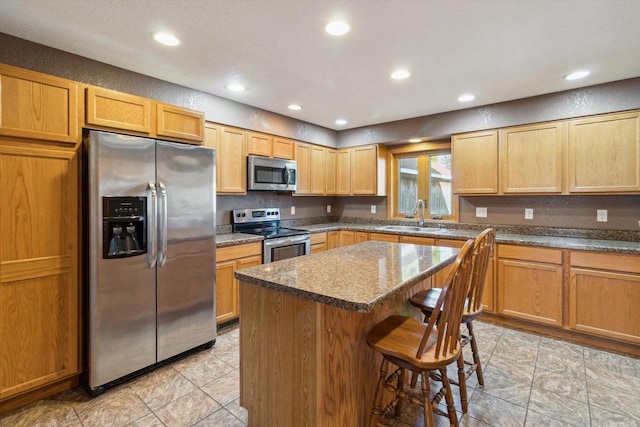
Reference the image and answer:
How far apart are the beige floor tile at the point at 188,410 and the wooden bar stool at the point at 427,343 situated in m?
1.07

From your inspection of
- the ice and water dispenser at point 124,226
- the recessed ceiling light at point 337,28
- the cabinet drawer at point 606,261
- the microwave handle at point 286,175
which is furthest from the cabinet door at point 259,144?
the cabinet drawer at point 606,261

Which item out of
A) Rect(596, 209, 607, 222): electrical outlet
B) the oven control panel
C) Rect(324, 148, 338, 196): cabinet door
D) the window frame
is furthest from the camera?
Rect(324, 148, 338, 196): cabinet door

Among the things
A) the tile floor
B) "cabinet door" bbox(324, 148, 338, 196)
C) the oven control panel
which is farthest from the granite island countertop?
"cabinet door" bbox(324, 148, 338, 196)

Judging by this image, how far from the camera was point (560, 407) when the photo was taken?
1.97 m

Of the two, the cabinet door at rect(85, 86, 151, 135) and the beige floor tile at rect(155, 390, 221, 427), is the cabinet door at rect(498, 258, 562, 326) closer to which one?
the beige floor tile at rect(155, 390, 221, 427)

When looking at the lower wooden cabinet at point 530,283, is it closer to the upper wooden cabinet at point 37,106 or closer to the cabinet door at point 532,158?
the cabinet door at point 532,158

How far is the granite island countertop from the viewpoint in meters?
1.33

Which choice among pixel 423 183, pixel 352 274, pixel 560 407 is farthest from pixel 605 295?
pixel 352 274

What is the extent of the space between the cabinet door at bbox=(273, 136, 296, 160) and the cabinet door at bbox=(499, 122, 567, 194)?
253 centimetres

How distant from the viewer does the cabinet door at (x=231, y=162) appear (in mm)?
3428

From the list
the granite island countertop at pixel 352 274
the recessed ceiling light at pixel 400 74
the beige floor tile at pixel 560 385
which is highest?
the recessed ceiling light at pixel 400 74

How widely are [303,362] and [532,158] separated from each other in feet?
10.7

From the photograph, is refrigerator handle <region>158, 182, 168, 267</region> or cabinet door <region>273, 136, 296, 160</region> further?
cabinet door <region>273, 136, 296, 160</region>

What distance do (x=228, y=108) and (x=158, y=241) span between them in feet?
5.95
